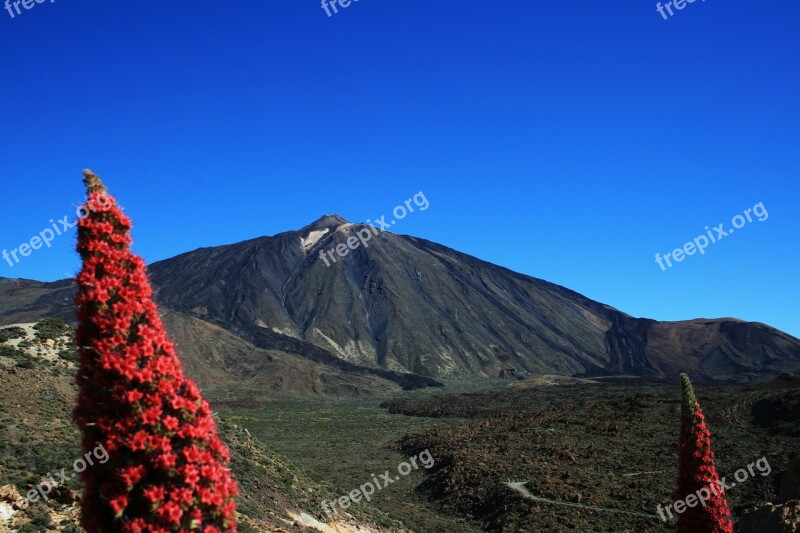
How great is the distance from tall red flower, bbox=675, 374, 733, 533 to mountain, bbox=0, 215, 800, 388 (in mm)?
88083

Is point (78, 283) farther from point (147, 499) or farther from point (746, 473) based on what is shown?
point (746, 473)

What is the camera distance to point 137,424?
4.47 metres

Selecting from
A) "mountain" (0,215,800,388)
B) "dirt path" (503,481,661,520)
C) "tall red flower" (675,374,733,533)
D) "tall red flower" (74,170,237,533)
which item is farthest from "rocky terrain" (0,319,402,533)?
"mountain" (0,215,800,388)

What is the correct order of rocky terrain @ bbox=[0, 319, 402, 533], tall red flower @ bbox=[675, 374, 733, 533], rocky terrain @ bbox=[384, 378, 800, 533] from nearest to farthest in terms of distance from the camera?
tall red flower @ bbox=[675, 374, 733, 533] → rocky terrain @ bbox=[0, 319, 402, 533] → rocky terrain @ bbox=[384, 378, 800, 533]

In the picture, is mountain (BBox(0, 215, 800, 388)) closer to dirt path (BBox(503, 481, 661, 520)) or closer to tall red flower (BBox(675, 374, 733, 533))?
dirt path (BBox(503, 481, 661, 520))

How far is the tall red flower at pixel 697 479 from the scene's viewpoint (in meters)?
8.07

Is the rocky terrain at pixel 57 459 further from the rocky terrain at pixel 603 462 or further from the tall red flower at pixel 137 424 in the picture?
the tall red flower at pixel 137 424

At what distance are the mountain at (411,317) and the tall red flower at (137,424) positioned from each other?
92180 millimetres

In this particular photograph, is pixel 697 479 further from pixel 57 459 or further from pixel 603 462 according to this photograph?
pixel 603 462

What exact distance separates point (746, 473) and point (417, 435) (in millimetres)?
21607

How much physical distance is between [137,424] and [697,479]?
720 cm

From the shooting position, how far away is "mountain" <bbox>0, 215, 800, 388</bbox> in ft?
376

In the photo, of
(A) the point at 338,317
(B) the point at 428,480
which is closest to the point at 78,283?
(B) the point at 428,480

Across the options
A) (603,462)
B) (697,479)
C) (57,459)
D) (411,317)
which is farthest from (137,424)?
(411,317)
